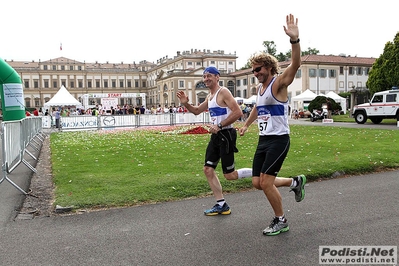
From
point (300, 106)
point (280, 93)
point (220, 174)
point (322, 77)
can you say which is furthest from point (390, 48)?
point (280, 93)

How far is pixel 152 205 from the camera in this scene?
5.62 meters

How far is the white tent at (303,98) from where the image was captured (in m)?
42.0

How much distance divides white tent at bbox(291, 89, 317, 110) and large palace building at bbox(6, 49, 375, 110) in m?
16.9

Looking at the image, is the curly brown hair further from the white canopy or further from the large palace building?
the large palace building

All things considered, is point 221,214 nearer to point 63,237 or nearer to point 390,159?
point 63,237

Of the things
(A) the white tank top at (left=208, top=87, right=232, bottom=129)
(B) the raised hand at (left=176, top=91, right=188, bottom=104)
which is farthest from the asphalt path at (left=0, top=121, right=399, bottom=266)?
(B) the raised hand at (left=176, top=91, right=188, bottom=104)

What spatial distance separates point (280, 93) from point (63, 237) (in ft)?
10.0

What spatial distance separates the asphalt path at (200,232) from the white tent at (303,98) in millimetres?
37412

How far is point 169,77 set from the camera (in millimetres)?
92250

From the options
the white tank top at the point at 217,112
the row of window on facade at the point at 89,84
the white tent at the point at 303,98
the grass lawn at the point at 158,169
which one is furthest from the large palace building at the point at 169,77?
the white tank top at the point at 217,112

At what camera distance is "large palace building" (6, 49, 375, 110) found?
63.9 m

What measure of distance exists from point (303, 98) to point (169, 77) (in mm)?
54736

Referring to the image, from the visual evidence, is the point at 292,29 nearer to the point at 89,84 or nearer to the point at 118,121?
the point at 118,121

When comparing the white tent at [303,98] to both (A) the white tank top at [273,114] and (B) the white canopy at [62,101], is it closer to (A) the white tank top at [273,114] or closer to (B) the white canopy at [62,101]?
(B) the white canopy at [62,101]
